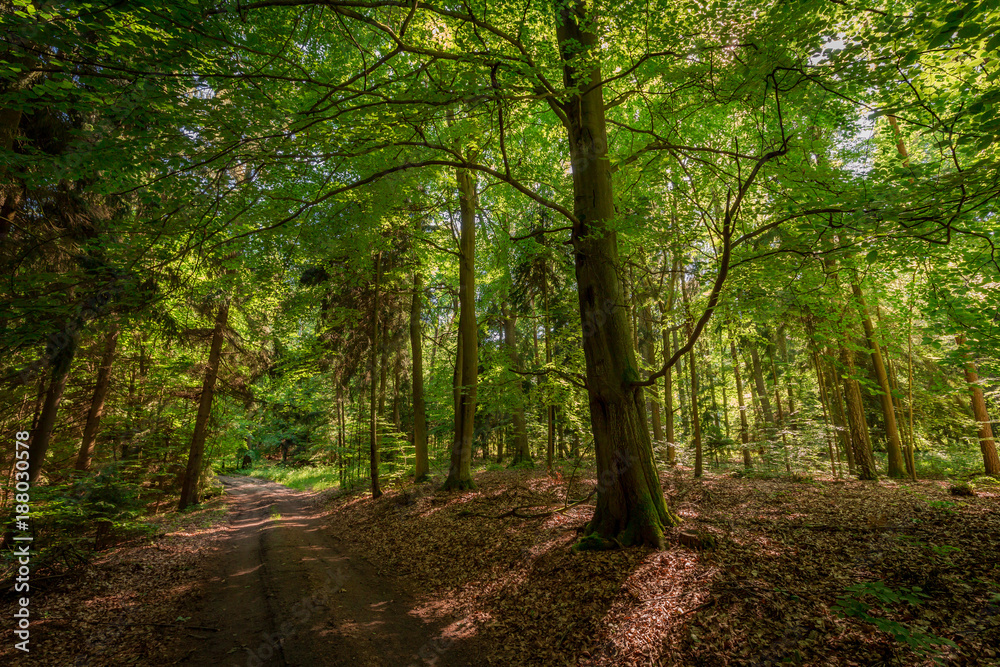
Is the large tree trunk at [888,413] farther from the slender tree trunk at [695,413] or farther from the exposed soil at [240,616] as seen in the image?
the exposed soil at [240,616]

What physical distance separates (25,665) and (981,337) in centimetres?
1227

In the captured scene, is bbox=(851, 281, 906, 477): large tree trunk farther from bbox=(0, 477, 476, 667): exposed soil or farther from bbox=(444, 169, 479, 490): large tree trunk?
bbox=(0, 477, 476, 667): exposed soil

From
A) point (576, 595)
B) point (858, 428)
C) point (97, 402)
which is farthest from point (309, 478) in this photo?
point (858, 428)

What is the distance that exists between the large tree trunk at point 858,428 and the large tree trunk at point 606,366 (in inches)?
370

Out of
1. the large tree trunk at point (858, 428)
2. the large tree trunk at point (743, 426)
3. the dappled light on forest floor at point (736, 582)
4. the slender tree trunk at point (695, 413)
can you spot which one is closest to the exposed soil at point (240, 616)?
the dappled light on forest floor at point (736, 582)

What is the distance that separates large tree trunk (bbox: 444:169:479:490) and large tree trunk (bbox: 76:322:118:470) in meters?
9.48

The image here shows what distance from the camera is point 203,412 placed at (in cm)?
1391

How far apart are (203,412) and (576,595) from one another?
14.7 meters

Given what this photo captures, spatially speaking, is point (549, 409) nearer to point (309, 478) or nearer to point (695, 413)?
point (695, 413)

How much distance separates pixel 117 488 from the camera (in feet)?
25.1

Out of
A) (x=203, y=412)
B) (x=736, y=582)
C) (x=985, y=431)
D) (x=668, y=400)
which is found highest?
(x=668, y=400)

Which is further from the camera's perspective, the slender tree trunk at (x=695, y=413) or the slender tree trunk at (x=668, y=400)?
the slender tree trunk at (x=668, y=400)

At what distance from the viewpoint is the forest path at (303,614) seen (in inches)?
172

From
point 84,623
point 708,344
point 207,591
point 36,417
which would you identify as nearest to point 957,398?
point 708,344
